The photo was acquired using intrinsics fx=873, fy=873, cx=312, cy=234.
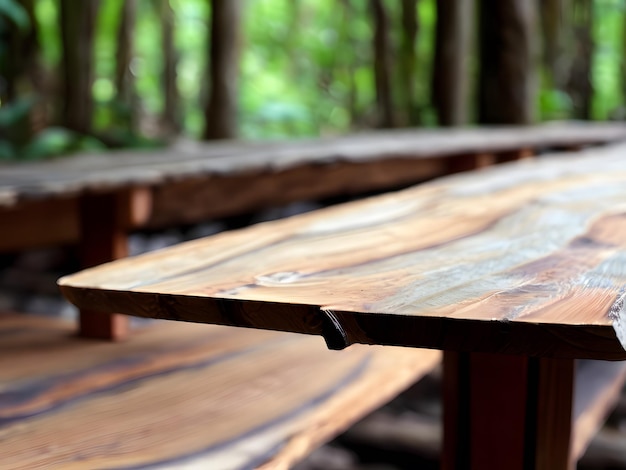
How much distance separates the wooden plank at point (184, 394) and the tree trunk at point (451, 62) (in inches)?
161

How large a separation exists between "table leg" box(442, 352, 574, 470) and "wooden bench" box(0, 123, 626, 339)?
2.49 feet

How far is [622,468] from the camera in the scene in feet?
7.23

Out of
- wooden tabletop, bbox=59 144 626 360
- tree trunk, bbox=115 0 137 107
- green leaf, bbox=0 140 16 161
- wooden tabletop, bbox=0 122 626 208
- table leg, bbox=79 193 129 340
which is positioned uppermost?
tree trunk, bbox=115 0 137 107

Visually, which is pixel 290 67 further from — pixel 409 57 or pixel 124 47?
pixel 124 47

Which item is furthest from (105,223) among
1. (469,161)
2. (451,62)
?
(451,62)

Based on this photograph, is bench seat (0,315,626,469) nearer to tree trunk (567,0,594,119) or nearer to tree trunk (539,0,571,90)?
tree trunk (539,0,571,90)

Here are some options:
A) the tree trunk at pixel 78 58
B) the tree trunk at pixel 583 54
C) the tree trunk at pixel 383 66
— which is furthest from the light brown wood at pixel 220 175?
the tree trunk at pixel 583 54

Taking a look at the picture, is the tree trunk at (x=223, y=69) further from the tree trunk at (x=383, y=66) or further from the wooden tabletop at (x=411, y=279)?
the wooden tabletop at (x=411, y=279)


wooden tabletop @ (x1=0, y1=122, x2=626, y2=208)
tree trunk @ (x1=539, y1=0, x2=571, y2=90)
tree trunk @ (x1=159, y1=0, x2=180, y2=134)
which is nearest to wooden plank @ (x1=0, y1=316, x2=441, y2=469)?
wooden tabletop @ (x1=0, y1=122, x2=626, y2=208)

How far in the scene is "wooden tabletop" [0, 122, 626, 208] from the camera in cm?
157

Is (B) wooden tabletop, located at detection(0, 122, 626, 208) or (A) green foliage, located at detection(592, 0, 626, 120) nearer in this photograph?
(B) wooden tabletop, located at detection(0, 122, 626, 208)

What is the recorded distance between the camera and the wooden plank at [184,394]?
1.02 meters

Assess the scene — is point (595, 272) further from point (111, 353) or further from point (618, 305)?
point (111, 353)

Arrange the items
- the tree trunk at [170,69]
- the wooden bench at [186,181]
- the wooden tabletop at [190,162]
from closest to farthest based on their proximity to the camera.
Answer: the wooden tabletop at [190,162]
the wooden bench at [186,181]
the tree trunk at [170,69]
